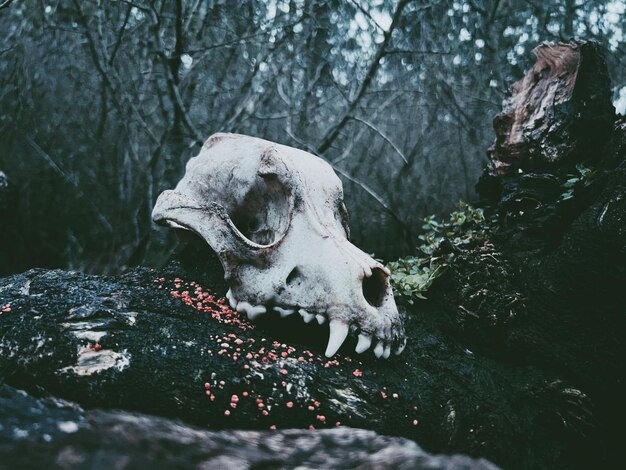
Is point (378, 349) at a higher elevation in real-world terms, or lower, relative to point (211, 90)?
lower

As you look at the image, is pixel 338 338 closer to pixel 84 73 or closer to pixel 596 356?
pixel 596 356

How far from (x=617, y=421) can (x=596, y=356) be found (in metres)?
0.36

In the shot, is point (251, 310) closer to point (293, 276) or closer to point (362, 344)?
point (293, 276)

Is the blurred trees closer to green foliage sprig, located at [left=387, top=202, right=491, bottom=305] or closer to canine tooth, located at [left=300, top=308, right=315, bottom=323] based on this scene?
green foliage sprig, located at [left=387, top=202, right=491, bottom=305]

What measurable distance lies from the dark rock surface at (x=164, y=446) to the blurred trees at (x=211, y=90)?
5042 millimetres

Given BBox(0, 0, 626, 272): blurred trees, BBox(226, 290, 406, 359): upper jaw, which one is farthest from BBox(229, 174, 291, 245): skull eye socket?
BBox(0, 0, 626, 272): blurred trees

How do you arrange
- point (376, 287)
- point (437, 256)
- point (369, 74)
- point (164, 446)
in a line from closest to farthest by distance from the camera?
point (164, 446), point (376, 287), point (437, 256), point (369, 74)

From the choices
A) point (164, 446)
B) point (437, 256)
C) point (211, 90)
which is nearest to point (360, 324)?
point (437, 256)

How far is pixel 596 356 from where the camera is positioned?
8.53 feet

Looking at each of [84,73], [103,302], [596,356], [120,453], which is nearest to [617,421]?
[596,356]

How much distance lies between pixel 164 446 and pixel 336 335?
152cm

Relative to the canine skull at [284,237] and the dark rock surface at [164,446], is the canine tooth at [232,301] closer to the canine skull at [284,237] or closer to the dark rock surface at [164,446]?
A: the canine skull at [284,237]

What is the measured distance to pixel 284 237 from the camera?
270 cm

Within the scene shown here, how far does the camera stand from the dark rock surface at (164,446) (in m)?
0.87
